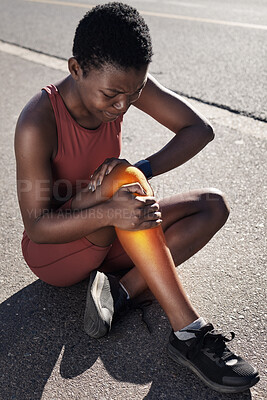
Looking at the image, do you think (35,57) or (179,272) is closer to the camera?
(179,272)

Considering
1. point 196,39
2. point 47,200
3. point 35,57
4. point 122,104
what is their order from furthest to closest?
point 196,39, point 35,57, point 47,200, point 122,104

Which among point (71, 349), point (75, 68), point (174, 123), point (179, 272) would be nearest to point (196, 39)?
point (174, 123)

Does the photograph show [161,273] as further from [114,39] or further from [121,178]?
[114,39]

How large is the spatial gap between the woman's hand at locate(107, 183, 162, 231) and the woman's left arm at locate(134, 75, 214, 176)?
1.78ft

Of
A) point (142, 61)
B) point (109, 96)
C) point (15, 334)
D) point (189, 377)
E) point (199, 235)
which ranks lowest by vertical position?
point (15, 334)

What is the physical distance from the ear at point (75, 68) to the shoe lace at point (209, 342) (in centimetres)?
108

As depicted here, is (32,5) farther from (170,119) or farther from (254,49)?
(170,119)

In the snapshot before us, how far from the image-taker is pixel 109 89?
6.85ft

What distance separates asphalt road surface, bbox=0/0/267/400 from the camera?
2.14 metres

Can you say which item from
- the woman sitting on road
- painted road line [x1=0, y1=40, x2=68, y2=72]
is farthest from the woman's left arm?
painted road line [x1=0, y1=40, x2=68, y2=72]

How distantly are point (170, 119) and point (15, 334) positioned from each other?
4.12 feet

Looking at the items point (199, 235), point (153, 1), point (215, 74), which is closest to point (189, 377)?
point (199, 235)

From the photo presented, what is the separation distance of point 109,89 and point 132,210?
47 centimetres

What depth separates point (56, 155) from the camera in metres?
2.32
